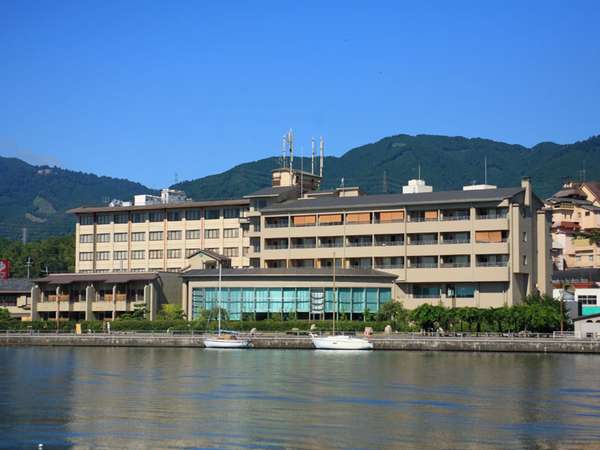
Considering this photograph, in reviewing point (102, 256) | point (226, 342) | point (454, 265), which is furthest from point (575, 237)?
point (226, 342)

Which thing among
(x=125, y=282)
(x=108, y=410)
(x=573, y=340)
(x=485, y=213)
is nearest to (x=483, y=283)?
(x=485, y=213)

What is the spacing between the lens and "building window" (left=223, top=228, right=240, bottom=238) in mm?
143625

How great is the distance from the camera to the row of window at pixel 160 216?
145 m

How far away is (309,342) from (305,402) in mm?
49369

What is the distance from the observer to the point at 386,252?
123062 millimetres

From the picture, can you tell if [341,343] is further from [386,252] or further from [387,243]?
[387,243]

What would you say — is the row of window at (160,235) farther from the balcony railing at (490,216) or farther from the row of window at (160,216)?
the balcony railing at (490,216)

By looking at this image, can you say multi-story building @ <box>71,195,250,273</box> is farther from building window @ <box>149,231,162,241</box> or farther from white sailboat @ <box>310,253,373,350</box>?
white sailboat @ <box>310,253,373,350</box>

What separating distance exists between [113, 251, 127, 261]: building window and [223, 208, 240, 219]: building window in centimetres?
1808

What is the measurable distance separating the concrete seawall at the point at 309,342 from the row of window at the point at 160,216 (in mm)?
30549

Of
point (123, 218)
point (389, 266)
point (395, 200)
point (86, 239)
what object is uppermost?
point (395, 200)

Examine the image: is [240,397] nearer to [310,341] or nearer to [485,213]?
[310,341]

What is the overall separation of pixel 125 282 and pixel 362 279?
33245mm

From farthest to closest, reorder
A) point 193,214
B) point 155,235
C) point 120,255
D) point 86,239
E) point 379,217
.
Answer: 1. point 86,239
2. point 120,255
3. point 155,235
4. point 193,214
5. point 379,217
